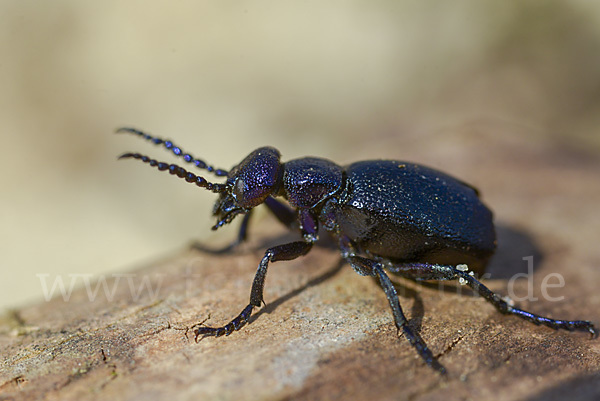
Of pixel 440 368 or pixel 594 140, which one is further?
pixel 594 140

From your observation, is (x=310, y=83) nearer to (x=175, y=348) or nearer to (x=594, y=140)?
(x=594, y=140)

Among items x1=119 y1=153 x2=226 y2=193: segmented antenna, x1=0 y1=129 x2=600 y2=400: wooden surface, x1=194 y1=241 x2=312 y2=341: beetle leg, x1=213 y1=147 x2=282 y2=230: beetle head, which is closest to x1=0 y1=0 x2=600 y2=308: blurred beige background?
x1=0 y1=129 x2=600 y2=400: wooden surface

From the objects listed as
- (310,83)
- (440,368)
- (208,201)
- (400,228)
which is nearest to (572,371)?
(440,368)

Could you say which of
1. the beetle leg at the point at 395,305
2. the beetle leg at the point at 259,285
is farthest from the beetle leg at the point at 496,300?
the beetle leg at the point at 259,285

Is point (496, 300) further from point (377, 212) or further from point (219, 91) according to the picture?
point (219, 91)

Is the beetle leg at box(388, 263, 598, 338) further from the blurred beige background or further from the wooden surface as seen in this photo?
the blurred beige background

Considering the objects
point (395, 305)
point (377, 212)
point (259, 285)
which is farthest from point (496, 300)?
point (259, 285)

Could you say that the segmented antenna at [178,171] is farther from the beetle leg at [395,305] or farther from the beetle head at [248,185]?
the beetle leg at [395,305]
